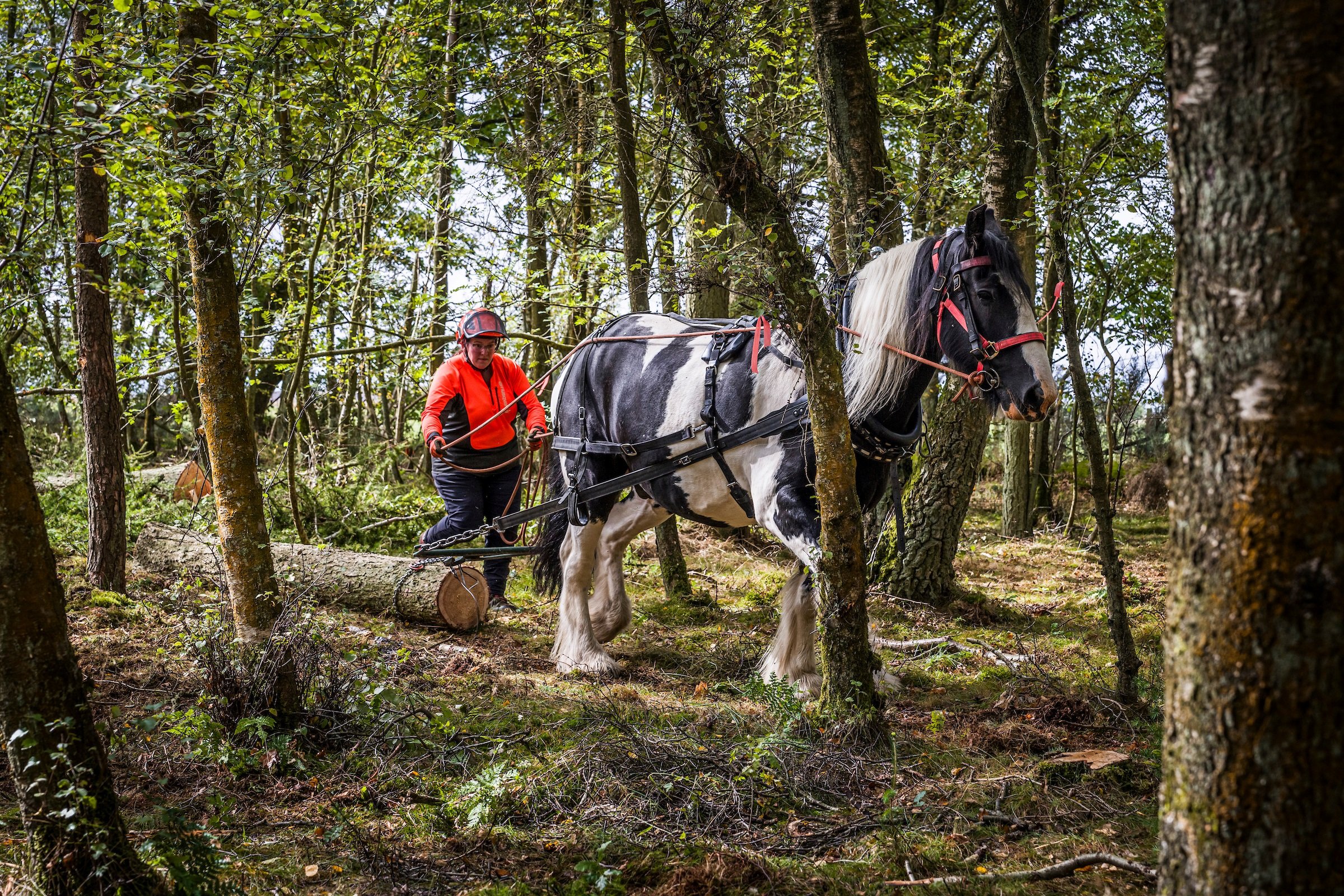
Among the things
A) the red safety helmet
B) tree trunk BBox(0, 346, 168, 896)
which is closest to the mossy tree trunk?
the red safety helmet

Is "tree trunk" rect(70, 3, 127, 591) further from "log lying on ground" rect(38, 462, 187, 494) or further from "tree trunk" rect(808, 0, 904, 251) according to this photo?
"tree trunk" rect(808, 0, 904, 251)

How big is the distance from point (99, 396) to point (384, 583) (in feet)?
7.27

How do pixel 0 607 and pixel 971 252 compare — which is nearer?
pixel 0 607

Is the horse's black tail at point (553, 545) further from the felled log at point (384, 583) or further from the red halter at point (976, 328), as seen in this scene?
the red halter at point (976, 328)

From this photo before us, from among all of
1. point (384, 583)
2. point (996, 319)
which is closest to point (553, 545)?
point (384, 583)

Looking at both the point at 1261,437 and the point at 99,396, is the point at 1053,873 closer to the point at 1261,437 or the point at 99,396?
the point at 1261,437

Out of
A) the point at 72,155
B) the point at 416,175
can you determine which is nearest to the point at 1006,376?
the point at 72,155

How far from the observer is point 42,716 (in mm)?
2297

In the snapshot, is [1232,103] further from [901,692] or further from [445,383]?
[445,383]

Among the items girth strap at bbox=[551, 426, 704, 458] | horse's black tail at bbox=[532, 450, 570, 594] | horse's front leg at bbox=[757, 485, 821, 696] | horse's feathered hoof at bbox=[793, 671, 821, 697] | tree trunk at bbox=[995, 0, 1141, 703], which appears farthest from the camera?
horse's black tail at bbox=[532, 450, 570, 594]

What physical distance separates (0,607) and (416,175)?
20.7 ft

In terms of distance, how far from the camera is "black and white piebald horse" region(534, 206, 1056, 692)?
12.8ft

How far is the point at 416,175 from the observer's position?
7.88 metres

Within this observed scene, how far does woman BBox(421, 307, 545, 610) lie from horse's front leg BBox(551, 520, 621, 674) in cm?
82
